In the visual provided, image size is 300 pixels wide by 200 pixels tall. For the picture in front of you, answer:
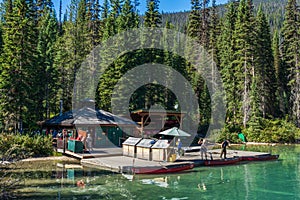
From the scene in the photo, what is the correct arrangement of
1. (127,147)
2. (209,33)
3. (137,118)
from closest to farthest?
(127,147), (137,118), (209,33)

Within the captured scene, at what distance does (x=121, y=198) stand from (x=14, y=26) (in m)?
24.0

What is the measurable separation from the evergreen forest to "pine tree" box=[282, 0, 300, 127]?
0.45ft

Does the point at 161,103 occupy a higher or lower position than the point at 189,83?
lower

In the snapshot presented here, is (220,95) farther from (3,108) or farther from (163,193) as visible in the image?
(163,193)

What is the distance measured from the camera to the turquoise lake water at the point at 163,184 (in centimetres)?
1344

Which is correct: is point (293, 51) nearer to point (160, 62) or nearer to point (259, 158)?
point (160, 62)

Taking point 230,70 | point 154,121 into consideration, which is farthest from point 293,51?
point 154,121

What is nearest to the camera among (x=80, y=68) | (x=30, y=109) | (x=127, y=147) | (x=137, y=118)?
(x=127, y=147)

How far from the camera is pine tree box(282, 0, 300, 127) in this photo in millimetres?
45916

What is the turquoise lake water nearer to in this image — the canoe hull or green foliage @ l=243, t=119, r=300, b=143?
the canoe hull

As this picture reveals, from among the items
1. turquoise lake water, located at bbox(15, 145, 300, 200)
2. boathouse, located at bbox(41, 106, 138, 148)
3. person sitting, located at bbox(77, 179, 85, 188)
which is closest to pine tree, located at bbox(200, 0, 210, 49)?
boathouse, located at bbox(41, 106, 138, 148)

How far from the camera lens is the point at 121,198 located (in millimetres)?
12812

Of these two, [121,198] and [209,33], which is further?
[209,33]

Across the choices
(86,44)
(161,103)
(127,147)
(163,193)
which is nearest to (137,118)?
(161,103)
